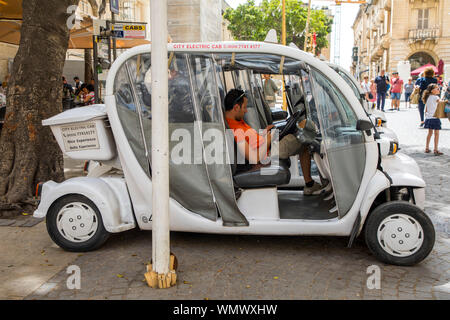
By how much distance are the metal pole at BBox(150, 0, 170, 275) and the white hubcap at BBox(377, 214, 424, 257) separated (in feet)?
6.32

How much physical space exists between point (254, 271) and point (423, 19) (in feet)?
174

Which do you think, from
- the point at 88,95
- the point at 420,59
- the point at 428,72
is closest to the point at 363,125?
the point at 428,72

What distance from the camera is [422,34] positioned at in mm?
49656

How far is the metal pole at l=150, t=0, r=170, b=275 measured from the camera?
11.5 feet

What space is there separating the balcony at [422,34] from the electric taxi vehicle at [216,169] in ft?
166

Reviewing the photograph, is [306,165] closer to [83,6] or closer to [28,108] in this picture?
[28,108]

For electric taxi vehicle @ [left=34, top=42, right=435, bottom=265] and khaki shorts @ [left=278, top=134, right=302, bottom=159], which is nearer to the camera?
electric taxi vehicle @ [left=34, top=42, right=435, bottom=265]

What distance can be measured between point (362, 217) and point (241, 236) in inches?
53.7

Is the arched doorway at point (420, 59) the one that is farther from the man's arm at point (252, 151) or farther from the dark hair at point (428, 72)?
the man's arm at point (252, 151)

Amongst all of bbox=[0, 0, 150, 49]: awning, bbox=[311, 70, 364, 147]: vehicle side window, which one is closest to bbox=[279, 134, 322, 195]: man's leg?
bbox=[311, 70, 364, 147]: vehicle side window

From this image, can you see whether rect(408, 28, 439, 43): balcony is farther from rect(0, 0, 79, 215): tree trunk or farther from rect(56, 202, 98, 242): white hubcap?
rect(56, 202, 98, 242): white hubcap

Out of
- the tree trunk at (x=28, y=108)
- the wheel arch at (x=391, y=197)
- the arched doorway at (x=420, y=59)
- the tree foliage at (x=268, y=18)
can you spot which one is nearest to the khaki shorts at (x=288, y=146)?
the wheel arch at (x=391, y=197)

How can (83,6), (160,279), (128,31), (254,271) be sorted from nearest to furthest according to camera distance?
(160,279) < (254,271) < (128,31) < (83,6)

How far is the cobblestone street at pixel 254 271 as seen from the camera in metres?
3.70
